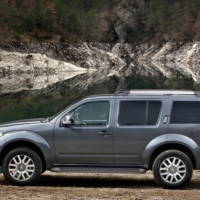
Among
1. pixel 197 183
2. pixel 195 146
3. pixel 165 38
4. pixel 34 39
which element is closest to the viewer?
pixel 195 146

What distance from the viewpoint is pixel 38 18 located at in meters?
130

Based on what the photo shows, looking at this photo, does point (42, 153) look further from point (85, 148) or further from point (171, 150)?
point (171, 150)

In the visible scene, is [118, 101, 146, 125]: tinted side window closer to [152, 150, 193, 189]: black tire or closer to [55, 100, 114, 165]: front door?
[55, 100, 114, 165]: front door

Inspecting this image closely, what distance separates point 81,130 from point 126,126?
81 cm

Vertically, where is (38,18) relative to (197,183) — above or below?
above

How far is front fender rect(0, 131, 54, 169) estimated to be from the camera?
12.2 metres

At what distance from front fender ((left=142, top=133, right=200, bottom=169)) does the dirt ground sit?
58 cm

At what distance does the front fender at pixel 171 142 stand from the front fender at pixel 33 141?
5.63ft

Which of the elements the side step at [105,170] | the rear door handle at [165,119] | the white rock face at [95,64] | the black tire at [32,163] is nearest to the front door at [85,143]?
the side step at [105,170]

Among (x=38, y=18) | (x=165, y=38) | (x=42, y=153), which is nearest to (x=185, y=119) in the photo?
(x=42, y=153)

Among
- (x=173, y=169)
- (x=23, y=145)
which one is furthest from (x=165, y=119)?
(x=23, y=145)

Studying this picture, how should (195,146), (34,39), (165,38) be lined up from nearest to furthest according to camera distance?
(195,146) < (34,39) < (165,38)

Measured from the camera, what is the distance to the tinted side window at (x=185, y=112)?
12.0m

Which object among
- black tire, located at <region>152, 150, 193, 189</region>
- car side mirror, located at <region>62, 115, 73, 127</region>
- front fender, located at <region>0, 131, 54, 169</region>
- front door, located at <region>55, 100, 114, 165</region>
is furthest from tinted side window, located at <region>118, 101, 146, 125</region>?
front fender, located at <region>0, 131, 54, 169</region>
